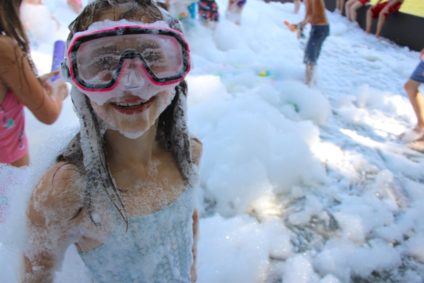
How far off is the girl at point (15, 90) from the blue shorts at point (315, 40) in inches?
153

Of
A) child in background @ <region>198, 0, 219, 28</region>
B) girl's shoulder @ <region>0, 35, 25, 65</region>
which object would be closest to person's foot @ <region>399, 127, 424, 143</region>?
girl's shoulder @ <region>0, 35, 25, 65</region>

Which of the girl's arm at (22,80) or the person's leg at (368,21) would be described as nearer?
the girl's arm at (22,80)

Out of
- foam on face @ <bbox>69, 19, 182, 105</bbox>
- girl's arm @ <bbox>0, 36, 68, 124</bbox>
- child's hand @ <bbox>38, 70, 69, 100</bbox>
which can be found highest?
foam on face @ <bbox>69, 19, 182, 105</bbox>

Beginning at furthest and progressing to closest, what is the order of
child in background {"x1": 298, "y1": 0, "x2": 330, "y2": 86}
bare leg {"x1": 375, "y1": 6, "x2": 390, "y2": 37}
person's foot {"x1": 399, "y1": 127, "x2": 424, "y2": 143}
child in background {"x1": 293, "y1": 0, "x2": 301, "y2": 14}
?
child in background {"x1": 293, "y1": 0, "x2": 301, "y2": 14}
bare leg {"x1": 375, "y1": 6, "x2": 390, "y2": 37}
child in background {"x1": 298, "y1": 0, "x2": 330, "y2": 86}
person's foot {"x1": 399, "y1": 127, "x2": 424, "y2": 143}

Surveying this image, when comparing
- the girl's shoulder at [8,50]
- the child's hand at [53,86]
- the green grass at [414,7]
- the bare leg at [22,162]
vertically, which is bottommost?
the green grass at [414,7]

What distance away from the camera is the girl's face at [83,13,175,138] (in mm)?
887

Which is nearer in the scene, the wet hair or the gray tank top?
the wet hair

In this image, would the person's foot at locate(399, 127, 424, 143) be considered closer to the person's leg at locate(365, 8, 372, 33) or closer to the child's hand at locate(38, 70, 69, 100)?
the child's hand at locate(38, 70, 69, 100)

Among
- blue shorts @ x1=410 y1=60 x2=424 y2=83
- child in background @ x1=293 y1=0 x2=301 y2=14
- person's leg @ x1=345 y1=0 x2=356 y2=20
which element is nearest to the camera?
blue shorts @ x1=410 y1=60 x2=424 y2=83

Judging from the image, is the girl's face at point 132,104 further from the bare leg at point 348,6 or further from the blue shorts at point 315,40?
the bare leg at point 348,6

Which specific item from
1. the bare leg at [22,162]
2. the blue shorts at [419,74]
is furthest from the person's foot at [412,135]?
the bare leg at [22,162]

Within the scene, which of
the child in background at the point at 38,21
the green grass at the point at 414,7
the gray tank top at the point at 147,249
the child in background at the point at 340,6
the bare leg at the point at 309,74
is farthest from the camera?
the child in background at the point at 340,6

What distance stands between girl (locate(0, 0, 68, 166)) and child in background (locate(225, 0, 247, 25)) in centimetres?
642

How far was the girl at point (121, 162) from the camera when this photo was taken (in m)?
0.90
